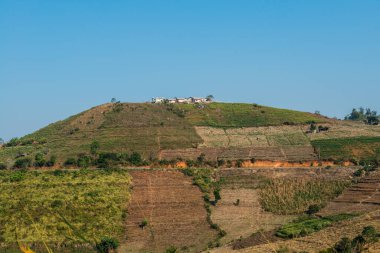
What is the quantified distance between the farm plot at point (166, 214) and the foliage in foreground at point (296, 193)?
6498 mm

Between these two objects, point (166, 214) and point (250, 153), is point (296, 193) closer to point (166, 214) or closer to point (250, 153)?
point (166, 214)

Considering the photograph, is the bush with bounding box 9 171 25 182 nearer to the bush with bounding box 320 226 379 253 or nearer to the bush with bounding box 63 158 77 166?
the bush with bounding box 63 158 77 166

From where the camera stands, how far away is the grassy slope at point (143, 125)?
74.8 metres

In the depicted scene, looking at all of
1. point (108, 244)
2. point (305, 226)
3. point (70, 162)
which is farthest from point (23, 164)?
point (305, 226)

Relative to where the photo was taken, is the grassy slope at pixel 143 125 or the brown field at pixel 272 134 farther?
the brown field at pixel 272 134

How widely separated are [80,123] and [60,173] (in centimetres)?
2479

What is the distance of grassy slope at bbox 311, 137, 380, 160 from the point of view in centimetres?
6962

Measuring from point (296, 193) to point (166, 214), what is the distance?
42.9 feet

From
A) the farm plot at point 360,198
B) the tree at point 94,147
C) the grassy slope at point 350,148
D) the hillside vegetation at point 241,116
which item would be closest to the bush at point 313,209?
the farm plot at point 360,198

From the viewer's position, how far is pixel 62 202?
5256 centimetres

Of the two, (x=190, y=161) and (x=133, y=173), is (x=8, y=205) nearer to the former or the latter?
(x=133, y=173)

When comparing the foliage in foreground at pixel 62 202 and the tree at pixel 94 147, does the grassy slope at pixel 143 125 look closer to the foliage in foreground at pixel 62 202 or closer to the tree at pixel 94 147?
the tree at pixel 94 147

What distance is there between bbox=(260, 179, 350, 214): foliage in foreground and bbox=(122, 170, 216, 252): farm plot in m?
6.50

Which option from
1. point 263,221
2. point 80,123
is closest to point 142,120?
point 80,123
